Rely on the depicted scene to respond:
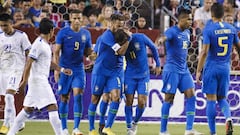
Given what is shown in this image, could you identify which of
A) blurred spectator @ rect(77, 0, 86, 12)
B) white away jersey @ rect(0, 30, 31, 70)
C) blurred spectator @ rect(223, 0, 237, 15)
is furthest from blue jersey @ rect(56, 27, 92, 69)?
blurred spectator @ rect(223, 0, 237, 15)

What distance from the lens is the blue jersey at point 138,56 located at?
1295 centimetres

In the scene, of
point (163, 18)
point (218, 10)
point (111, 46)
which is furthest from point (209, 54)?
point (163, 18)

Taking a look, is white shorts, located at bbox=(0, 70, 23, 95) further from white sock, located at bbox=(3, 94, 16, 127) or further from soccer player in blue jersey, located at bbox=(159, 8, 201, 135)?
soccer player in blue jersey, located at bbox=(159, 8, 201, 135)

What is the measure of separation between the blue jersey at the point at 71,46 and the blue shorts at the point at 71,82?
6.3 inches

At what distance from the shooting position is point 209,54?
12156mm

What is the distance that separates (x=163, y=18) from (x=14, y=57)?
15.2 ft

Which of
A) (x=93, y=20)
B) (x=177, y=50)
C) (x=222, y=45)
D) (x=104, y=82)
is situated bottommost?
(x=104, y=82)

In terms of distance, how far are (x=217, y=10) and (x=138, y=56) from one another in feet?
5.87

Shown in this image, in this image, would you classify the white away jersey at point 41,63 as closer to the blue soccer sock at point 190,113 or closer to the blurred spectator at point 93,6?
the blue soccer sock at point 190,113

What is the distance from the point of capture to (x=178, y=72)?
12734 millimetres

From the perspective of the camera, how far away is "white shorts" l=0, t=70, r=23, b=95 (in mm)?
12953

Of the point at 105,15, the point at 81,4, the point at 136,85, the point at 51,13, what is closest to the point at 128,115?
the point at 136,85

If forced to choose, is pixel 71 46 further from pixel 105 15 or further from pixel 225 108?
pixel 105 15

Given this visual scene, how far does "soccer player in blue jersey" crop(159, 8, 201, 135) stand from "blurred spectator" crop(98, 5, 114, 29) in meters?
3.47
